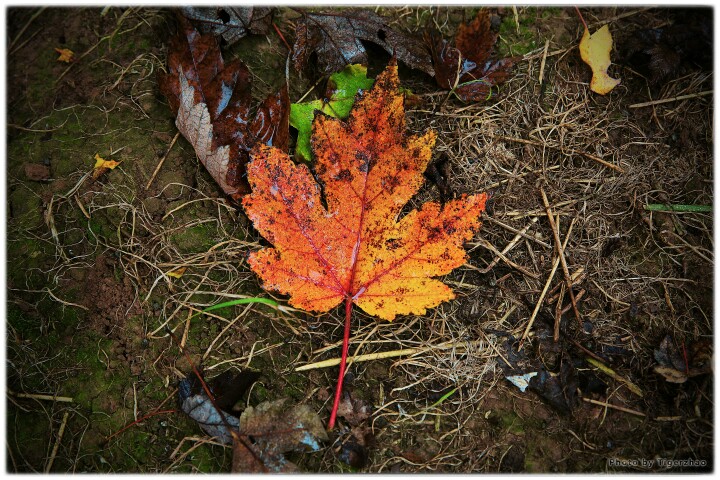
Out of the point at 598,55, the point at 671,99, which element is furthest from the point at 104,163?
the point at 671,99

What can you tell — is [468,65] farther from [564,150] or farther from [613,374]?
[613,374]

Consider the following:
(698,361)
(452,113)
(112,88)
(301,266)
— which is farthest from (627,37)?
(112,88)

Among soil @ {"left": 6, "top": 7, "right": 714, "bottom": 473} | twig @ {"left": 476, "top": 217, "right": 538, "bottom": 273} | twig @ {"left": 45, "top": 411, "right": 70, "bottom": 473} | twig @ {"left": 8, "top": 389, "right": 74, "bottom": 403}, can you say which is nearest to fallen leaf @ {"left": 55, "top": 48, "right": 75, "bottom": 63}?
soil @ {"left": 6, "top": 7, "right": 714, "bottom": 473}

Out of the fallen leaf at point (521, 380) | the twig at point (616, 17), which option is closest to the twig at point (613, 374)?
the fallen leaf at point (521, 380)

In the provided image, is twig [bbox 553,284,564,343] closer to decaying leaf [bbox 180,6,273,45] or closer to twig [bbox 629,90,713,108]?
twig [bbox 629,90,713,108]

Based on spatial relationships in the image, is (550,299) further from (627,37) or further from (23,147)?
(23,147)

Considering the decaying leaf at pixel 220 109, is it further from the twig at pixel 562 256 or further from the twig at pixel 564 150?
the twig at pixel 562 256
